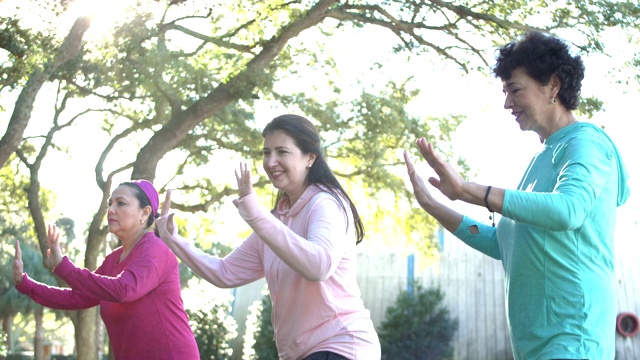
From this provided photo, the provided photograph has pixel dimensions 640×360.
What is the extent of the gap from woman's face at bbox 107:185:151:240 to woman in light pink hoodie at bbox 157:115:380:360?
1.14m

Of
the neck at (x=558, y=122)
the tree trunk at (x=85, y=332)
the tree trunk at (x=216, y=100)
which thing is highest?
the tree trunk at (x=216, y=100)

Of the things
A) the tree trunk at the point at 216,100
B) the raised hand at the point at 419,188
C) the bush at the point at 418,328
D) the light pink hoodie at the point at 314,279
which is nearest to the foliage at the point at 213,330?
the bush at the point at 418,328

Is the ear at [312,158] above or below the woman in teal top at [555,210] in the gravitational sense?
above

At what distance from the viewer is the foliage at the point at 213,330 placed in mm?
19750

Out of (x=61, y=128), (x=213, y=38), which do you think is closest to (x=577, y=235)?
(x=213, y=38)

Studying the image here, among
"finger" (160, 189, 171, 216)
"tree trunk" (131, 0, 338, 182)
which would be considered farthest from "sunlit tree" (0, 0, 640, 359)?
"finger" (160, 189, 171, 216)

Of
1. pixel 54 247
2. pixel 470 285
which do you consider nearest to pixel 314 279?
pixel 54 247

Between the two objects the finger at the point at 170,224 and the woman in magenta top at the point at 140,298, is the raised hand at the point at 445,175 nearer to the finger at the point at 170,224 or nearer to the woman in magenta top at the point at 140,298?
the finger at the point at 170,224

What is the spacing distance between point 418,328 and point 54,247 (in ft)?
52.0

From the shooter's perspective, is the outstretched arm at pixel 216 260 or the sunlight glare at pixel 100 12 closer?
the outstretched arm at pixel 216 260

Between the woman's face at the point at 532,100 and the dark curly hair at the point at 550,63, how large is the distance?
0.02 meters

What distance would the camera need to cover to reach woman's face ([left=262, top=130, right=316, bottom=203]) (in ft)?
12.1

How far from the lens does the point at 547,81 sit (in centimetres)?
290

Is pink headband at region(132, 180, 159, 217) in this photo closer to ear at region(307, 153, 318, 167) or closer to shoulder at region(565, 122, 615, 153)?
ear at region(307, 153, 318, 167)
